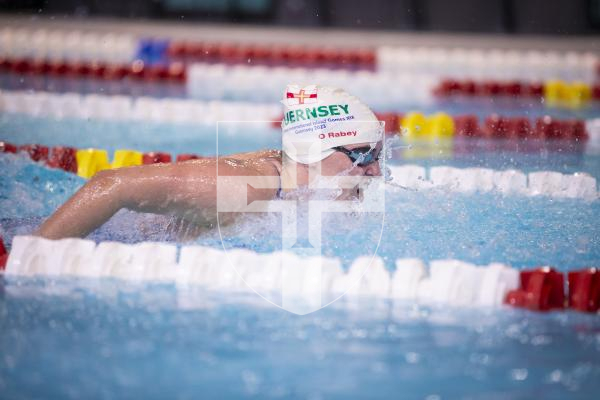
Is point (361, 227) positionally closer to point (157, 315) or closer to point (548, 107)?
point (157, 315)

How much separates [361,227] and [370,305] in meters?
0.78

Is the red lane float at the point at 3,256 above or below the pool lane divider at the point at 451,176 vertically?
below

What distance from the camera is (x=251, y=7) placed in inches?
395

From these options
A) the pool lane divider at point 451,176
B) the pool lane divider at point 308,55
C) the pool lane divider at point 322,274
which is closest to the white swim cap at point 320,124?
the pool lane divider at point 322,274

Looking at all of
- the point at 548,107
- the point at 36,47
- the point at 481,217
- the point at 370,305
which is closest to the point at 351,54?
the point at 548,107

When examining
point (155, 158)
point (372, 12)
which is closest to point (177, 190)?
point (155, 158)

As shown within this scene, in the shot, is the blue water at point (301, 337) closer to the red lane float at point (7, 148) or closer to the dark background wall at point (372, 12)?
the red lane float at point (7, 148)

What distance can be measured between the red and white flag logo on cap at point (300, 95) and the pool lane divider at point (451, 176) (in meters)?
1.02

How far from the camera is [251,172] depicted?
336cm

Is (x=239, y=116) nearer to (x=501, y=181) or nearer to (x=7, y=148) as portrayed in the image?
(x=7, y=148)

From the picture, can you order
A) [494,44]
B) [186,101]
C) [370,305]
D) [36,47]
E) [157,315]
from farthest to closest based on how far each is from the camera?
[494,44]
[36,47]
[186,101]
[370,305]
[157,315]

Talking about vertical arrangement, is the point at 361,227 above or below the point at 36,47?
below

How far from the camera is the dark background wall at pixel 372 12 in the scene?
9.62 metres

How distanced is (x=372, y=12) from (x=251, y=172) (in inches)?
270
